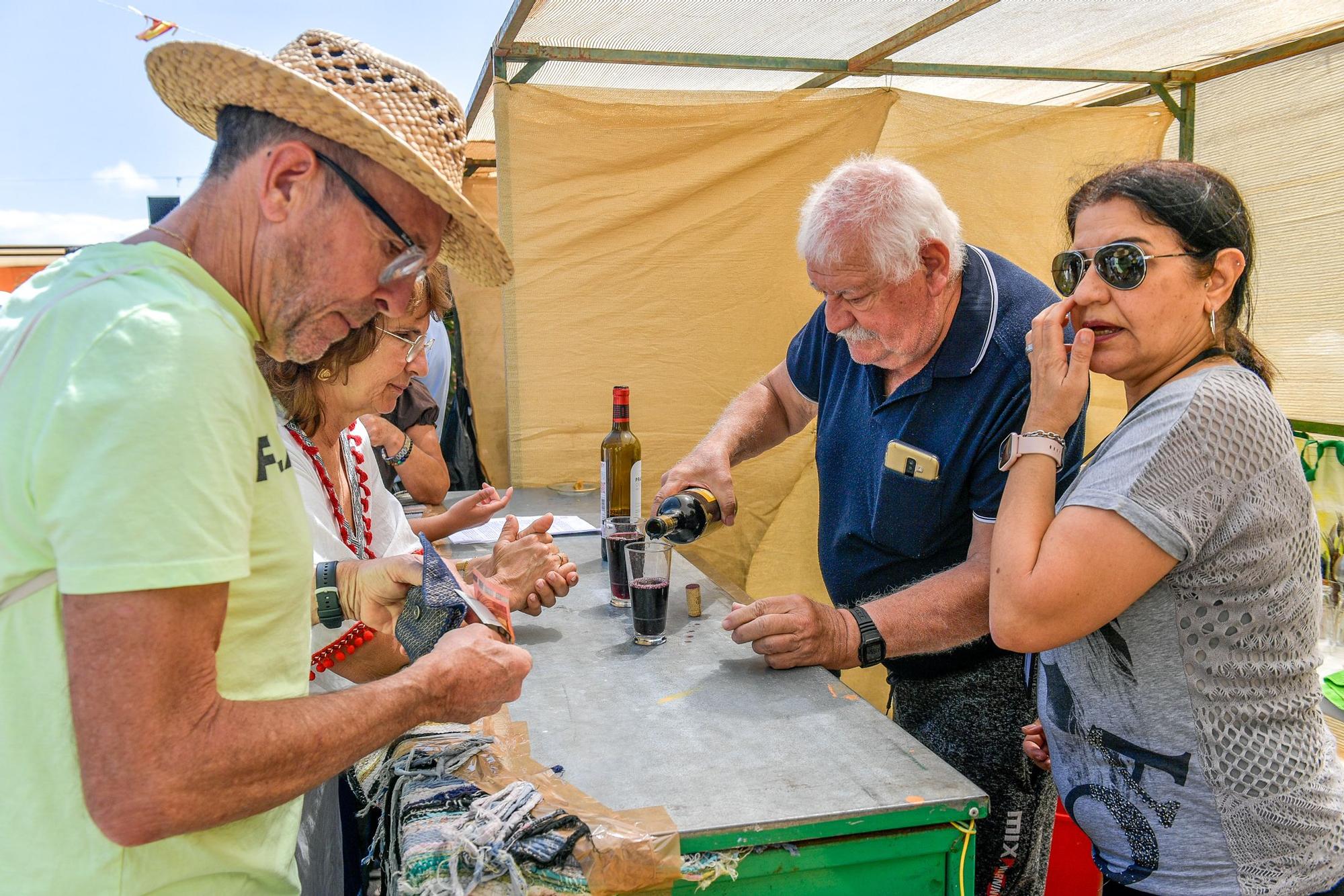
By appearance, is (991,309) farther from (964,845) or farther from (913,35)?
(913,35)

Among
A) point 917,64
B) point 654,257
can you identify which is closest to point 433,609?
point 654,257

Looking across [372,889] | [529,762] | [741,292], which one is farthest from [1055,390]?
[741,292]

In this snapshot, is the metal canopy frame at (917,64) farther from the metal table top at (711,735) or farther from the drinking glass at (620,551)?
the metal table top at (711,735)

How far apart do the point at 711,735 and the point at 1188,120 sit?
4795 mm

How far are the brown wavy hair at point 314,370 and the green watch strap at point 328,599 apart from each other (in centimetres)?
47

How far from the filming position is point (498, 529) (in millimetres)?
3461

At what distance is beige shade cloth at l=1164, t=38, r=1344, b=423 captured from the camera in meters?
4.20

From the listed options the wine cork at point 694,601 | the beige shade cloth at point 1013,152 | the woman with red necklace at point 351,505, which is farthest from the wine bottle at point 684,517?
the beige shade cloth at point 1013,152

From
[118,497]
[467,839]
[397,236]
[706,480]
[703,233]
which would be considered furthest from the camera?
[703,233]

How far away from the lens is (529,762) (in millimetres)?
1606

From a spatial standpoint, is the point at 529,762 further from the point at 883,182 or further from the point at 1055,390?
the point at 883,182

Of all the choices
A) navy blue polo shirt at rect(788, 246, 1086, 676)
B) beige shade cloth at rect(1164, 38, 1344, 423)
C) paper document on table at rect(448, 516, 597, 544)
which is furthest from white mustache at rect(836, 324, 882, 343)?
beige shade cloth at rect(1164, 38, 1344, 423)

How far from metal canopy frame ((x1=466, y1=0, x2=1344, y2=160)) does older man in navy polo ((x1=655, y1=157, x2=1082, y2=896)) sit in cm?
184

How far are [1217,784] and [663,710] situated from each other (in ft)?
3.29
